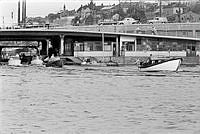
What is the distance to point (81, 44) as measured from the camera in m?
146

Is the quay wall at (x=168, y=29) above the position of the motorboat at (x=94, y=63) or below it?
above

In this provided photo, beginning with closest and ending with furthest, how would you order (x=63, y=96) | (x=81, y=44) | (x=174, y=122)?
(x=174, y=122), (x=63, y=96), (x=81, y=44)

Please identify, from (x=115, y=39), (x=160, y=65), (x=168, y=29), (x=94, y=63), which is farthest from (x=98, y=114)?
(x=168, y=29)

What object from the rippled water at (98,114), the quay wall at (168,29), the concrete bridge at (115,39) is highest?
the quay wall at (168,29)

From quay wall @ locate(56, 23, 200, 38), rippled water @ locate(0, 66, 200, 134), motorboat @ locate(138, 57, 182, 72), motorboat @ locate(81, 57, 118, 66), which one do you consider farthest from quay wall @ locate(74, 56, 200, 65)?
rippled water @ locate(0, 66, 200, 134)

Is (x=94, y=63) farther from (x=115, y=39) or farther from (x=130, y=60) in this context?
(x=115, y=39)

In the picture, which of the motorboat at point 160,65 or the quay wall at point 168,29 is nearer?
the motorboat at point 160,65

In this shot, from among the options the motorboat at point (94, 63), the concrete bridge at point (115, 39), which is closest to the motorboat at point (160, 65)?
the motorboat at point (94, 63)

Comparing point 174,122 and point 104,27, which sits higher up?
point 104,27

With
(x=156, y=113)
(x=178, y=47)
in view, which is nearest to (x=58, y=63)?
(x=178, y=47)

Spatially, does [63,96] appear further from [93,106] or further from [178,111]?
[178,111]

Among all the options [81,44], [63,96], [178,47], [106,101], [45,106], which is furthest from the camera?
[81,44]

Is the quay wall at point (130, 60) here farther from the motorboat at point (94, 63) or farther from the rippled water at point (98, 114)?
the rippled water at point (98, 114)

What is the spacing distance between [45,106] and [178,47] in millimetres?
100572
